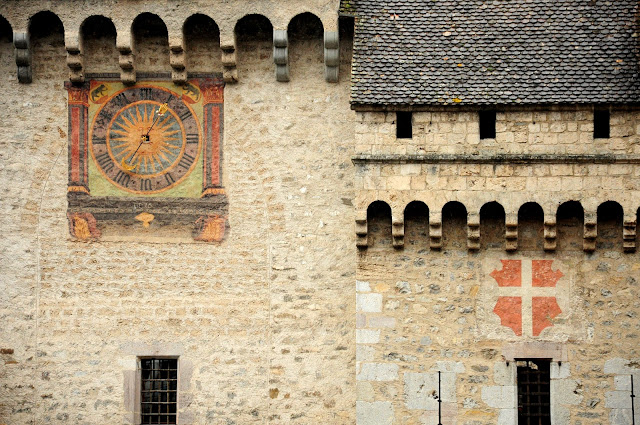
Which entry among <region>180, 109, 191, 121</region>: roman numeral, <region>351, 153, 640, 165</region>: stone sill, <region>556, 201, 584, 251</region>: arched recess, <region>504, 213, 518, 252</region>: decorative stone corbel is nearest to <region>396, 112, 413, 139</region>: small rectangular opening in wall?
<region>351, 153, 640, 165</region>: stone sill

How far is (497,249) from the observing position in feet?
56.1

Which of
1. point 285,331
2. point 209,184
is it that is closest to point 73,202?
point 209,184

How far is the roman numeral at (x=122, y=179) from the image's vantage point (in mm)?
18219

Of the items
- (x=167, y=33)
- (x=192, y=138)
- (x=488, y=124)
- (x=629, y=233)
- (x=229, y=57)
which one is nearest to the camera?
(x=629, y=233)

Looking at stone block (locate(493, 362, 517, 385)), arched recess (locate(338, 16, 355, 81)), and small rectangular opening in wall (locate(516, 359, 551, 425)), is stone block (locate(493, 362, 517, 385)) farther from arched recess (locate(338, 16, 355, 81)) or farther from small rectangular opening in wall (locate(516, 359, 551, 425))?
arched recess (locate(338, 16, 355, 81))

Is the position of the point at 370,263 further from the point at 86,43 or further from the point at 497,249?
the point at 86,43

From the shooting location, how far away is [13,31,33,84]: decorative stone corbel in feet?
59.7

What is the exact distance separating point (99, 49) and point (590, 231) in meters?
8.09

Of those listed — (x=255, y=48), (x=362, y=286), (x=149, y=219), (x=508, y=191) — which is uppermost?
(x=255, y=48)

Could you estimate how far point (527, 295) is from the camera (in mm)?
16891

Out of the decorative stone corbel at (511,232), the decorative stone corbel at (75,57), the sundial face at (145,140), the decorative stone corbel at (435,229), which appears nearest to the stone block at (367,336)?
the decorative stone corbel at (435,229)

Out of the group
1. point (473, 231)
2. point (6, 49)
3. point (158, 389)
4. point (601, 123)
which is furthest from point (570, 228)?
point (6, 49)

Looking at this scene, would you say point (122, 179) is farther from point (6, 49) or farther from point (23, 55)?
point (6, 49)

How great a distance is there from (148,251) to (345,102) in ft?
12.5
